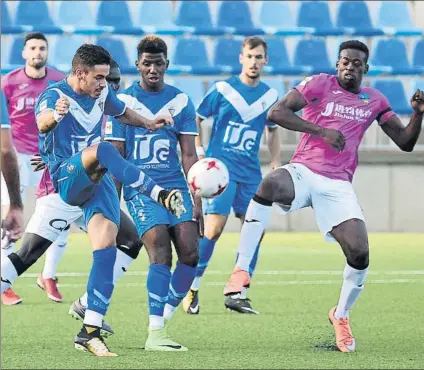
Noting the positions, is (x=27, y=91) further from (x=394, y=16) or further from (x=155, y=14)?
(x=394, y=16)

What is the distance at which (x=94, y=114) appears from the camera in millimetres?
6047

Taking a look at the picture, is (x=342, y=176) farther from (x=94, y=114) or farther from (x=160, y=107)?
(x=94, y=114)

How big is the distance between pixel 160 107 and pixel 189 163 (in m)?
0.42

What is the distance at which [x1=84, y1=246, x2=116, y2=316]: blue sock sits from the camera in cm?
587

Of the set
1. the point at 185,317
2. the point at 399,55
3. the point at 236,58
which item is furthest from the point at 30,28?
the point at 185,317

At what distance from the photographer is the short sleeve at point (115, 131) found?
6.81 meters

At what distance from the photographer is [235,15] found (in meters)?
17.1

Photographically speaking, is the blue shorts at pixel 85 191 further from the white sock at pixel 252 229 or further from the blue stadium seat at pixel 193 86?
the blue stadium seat at pixel 193 86

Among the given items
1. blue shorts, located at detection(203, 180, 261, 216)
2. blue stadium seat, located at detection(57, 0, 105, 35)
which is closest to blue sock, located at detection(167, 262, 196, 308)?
blue shorts, located at detection(203, 180, 261, 216)

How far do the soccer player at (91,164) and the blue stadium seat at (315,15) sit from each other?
11.4m

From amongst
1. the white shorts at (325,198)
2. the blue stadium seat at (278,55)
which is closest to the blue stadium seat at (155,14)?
the blue stadium seat at (278,55)

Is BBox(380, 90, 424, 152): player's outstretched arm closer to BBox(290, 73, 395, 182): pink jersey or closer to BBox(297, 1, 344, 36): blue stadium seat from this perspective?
BBox(290, 73, 395, 182): pink jersey

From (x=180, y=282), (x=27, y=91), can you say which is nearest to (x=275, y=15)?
(x=27, y=91)

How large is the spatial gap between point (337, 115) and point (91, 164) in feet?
5.64
